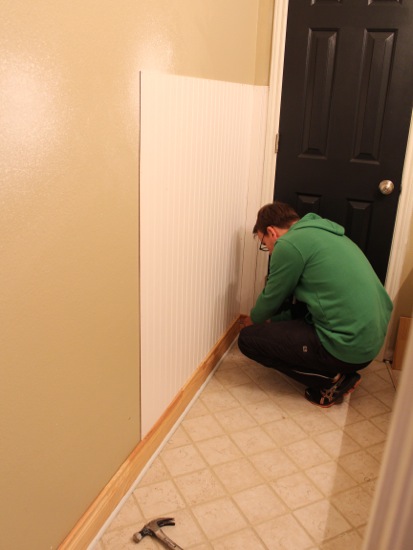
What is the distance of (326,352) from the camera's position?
2145mm

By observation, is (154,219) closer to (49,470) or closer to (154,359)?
(154,359)

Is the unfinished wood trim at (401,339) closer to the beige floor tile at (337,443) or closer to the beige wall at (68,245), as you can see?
the beige floor tile at (337,443)

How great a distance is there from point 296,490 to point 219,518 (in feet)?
1.01

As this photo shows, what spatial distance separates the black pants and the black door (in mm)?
634

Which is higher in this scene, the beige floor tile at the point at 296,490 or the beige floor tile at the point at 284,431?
the beige floor tile at the point at 284,431

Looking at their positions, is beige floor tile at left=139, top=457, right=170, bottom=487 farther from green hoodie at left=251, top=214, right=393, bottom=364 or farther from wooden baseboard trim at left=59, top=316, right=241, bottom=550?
green hoodie at left=251, top=214, right=393, bottom=364

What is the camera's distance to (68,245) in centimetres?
118

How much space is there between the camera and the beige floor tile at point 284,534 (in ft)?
→ 4.93

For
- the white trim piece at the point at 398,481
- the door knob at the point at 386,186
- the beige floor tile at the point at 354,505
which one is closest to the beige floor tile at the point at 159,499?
the beige floor tile at the point at 354,505

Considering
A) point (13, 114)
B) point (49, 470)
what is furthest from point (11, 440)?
point (13, 114)

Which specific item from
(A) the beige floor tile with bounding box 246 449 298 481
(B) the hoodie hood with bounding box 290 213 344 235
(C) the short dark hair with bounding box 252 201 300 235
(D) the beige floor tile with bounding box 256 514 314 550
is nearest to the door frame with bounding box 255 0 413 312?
(C) the short dark hair with bounding box 252 201 300 235

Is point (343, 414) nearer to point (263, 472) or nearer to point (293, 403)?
point (293, 403)

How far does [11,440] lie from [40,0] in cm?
93

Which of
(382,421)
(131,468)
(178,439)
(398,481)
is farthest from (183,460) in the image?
(398,481)
